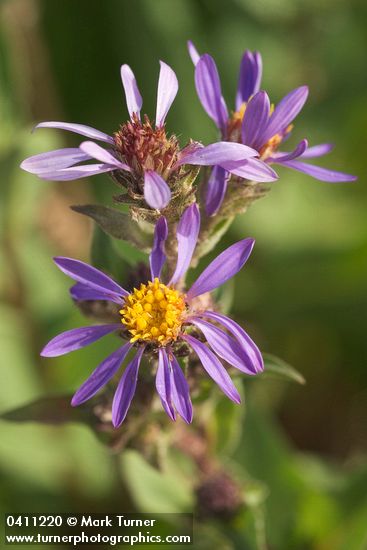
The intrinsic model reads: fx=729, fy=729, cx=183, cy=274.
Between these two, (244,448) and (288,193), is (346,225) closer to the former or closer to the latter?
(288,193)

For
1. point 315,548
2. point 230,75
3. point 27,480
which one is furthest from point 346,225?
point 27,480

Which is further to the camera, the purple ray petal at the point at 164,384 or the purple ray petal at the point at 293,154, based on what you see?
the purple ray petal at the point at 293,154

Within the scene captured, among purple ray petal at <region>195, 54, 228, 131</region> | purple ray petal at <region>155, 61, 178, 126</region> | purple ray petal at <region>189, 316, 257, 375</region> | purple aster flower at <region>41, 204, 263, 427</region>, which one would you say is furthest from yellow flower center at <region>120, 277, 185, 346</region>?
purple ray petal at <region>195, 54, 228, 131</region>

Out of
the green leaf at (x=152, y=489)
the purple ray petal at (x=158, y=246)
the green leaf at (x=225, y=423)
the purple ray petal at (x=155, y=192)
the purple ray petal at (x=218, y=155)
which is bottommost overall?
the green leaf at (x=152, y=489)

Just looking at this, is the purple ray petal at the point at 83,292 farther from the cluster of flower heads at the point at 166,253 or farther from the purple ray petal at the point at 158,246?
the purple ray petal at the point at 158,246

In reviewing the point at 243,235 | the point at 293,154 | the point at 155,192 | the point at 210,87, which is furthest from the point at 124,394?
the point at 243,235

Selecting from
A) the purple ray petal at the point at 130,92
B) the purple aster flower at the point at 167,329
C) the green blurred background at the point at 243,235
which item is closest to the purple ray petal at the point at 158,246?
the purple aster flower at the point at 167,329
